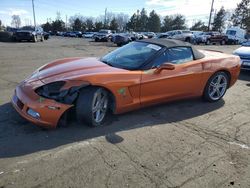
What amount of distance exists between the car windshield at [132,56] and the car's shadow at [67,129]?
0.92 m

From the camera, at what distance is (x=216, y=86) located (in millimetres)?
5621

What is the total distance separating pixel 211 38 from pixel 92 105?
33470mm

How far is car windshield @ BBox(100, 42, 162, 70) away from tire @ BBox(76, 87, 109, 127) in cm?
75

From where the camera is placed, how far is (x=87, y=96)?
3.78 meters

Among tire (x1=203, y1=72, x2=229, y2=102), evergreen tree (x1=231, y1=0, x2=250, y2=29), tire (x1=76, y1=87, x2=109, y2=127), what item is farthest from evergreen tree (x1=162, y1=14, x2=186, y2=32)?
tire (x1=76, y1=87, x2=109, y2=127)

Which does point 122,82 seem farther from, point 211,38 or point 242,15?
point 242,15

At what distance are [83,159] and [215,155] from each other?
69.7 inches

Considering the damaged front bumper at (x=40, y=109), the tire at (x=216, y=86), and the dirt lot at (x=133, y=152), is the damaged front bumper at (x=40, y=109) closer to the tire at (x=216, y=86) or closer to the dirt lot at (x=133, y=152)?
the dirt lot at (x=133, y=152)

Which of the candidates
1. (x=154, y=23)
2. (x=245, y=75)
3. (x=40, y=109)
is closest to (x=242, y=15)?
(x=154, y=23)

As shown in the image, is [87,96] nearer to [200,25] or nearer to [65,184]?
→ [65,184]

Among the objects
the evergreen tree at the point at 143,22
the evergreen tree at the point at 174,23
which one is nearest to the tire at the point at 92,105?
the evergreen tree at the point at 174,23

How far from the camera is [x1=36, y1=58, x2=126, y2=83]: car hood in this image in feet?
12.7

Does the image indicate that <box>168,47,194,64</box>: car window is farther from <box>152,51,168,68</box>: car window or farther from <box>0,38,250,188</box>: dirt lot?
<box>0,38,250,188</box>: dirt lot

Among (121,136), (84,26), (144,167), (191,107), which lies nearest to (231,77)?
(191,107)
